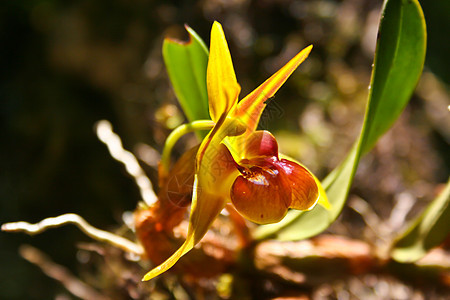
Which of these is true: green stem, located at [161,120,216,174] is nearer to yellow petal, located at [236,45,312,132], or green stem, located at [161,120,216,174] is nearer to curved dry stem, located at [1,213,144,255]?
yellow petal, located at [236,45,312,132]

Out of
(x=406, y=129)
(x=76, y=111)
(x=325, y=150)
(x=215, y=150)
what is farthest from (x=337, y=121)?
(x=215, y=150)

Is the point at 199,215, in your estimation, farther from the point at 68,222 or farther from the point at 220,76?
the point at 68,222

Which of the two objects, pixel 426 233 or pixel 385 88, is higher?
pixel 385 88

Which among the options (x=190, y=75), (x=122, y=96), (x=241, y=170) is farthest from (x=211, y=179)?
(x=122, y=96)

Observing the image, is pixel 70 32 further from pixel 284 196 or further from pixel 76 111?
pixel 284 196

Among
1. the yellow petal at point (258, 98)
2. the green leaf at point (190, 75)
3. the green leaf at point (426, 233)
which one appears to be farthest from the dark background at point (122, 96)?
the yellow petal at point (258, 98)
